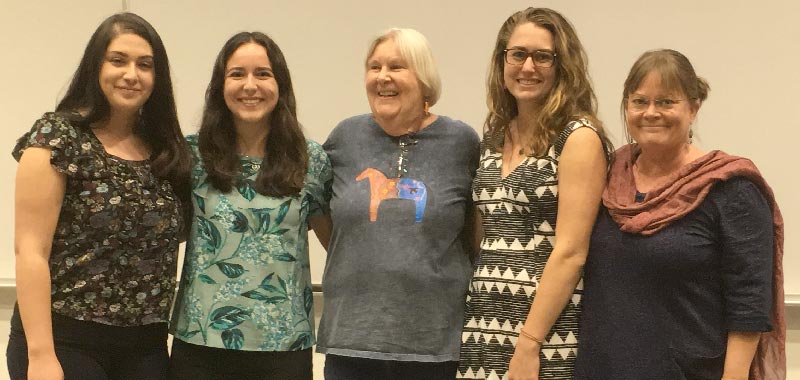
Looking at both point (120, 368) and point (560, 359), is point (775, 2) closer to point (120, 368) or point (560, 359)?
point (560, 359)

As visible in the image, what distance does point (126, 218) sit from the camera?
1.77m

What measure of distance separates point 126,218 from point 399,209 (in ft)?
2.24

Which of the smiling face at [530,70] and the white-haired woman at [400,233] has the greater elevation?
the smiling face at [530,70]

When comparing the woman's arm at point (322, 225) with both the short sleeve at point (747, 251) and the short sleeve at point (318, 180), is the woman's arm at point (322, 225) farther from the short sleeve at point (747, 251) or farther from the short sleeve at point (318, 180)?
the short sleeve at point (747, 251)

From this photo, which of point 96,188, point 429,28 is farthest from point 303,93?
point 96,188

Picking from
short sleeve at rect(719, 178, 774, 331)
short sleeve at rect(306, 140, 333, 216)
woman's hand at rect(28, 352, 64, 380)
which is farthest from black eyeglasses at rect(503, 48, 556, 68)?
woman's hand at rect(28, 352, 64, 380)

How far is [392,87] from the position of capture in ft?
6.45

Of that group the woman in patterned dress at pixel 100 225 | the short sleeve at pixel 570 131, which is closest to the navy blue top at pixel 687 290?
the short sleeve at pixel 570 131

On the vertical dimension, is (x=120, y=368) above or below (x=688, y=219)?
below

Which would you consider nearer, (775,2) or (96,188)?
(96,188)

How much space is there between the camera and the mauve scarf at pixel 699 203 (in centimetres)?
161

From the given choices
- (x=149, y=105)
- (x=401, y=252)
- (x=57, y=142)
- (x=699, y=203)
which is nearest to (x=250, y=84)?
(x=149, y=105)

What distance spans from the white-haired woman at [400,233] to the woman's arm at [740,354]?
25.4 inches

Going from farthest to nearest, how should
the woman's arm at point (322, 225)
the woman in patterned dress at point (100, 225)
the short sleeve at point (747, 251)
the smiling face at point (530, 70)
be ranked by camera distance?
the woman's arm at point (322, 225), the smiling face at point (530, 70), the woman in patterned dress at point (100, 225), the short sleeve at point (747, 251)
